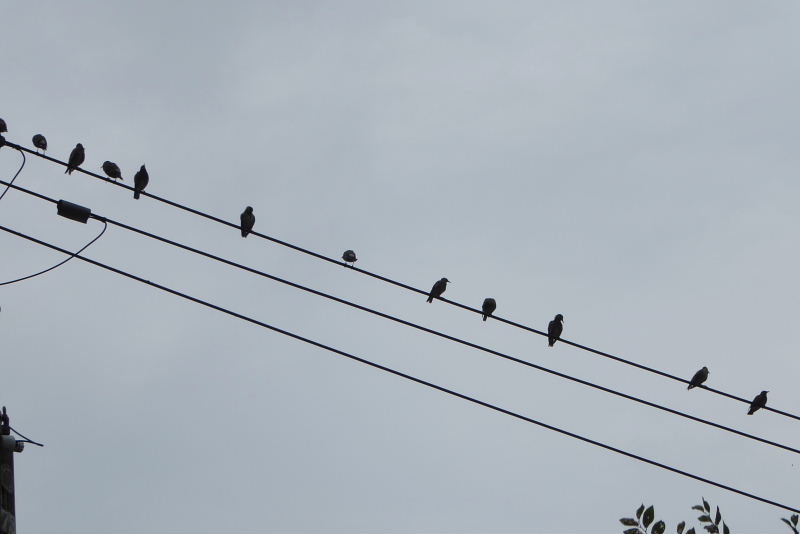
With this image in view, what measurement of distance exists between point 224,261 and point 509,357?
298 cm

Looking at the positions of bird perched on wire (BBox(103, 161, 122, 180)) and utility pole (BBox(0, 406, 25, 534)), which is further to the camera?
bird perched on wire (BBox(103, 161, 122, 180))

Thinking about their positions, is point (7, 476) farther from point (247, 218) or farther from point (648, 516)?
point (247, 218)

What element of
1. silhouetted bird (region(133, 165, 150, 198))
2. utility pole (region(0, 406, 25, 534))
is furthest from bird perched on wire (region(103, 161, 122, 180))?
utility pole (region(0, 406, 25, 534))

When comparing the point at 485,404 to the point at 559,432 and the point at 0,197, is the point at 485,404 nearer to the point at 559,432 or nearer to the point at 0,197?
the point at 559,432

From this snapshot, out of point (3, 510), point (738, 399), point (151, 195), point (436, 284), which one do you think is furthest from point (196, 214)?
point (436, 284)

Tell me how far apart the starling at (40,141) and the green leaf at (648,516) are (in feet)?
54.0

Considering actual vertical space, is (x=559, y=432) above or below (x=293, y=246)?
below

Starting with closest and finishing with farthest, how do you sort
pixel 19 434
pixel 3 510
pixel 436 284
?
1. pixel 3 510
2. pixel 19 434
3. pixel 436 284

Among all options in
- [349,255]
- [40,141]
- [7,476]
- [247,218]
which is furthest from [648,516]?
[40,141]

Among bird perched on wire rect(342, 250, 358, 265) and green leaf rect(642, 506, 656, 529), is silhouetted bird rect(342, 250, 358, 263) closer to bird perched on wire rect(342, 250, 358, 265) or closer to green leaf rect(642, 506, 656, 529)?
bird perched on wire rect(342, 250, 358, 265)

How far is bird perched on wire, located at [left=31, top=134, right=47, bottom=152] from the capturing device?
23781mm

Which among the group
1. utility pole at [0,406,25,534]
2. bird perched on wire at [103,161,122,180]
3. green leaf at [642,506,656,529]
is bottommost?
utility pole at [0,406,25,534]

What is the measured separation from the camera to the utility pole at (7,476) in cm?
1032

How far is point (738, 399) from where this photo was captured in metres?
12.8
